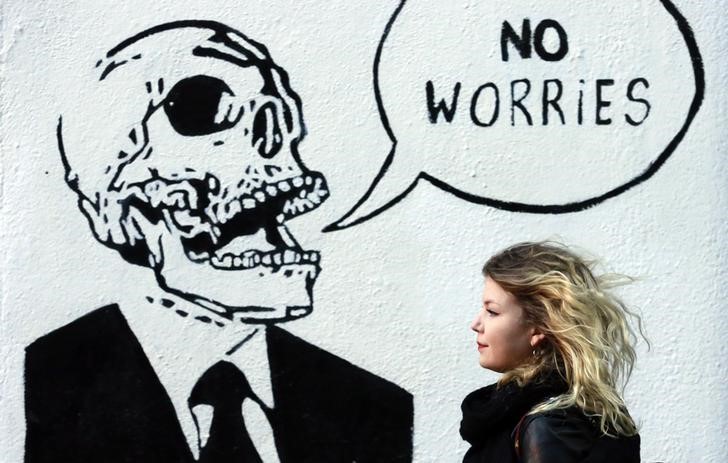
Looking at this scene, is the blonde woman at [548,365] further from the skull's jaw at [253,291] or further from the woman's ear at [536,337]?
the skull's jaw at [253,291]

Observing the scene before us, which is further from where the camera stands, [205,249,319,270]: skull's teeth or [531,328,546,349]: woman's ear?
[205,249,319,270]: skull's teeth

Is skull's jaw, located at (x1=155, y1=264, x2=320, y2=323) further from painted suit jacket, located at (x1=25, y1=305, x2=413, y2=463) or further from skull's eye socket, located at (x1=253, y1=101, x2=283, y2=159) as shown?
skull's eye socket, located at (x1=253, y1=101, x2=283, y2=159)

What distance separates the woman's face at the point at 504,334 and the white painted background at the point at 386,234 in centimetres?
97

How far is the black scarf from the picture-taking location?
2389 millimetres

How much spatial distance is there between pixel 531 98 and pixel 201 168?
3.44ft

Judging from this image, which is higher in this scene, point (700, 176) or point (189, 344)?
point (700, 176)

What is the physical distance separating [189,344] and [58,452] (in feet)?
1.81

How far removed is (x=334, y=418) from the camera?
11.7 feet

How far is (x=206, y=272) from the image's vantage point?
3.58m

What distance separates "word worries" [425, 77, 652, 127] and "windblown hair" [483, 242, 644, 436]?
986 mm

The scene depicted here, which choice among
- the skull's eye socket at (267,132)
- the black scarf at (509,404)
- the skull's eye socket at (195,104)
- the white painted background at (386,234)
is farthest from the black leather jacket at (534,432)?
the skull's eye socket at (195,104)

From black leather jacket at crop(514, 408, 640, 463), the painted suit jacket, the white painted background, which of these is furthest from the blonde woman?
the painted suit jacket

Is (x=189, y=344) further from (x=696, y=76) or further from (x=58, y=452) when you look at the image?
(x=696, y=76)

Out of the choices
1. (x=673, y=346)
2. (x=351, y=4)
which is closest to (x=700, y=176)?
(x=673, y=346)
